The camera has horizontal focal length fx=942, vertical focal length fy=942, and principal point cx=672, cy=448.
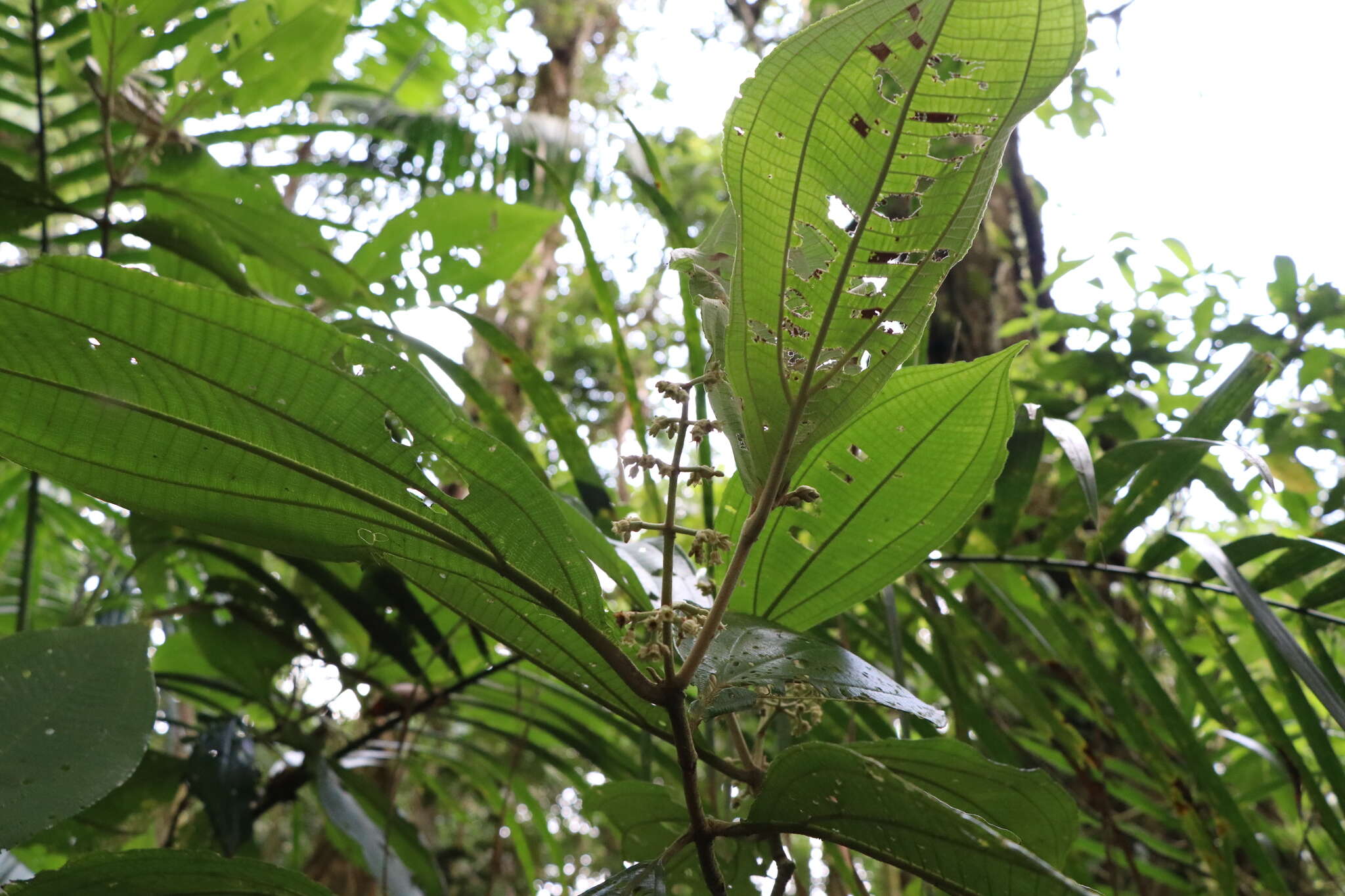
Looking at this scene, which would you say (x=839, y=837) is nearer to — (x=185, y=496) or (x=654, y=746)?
(x=185, y=496)

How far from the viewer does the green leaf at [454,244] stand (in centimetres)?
118

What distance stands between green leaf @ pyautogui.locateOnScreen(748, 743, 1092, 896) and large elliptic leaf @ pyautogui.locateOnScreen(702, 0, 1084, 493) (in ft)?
0.47

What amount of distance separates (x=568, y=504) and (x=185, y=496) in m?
0.30

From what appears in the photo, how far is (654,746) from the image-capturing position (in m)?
0.93

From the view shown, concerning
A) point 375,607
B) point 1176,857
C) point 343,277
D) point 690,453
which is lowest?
point 1176,857

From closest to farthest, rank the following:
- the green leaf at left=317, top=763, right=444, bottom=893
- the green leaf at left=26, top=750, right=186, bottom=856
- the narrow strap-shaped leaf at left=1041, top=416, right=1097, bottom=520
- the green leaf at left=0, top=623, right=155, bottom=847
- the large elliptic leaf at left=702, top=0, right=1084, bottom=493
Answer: the large elliptic leaf at left=702, top=0, right=1084, bottom=493 → the green leaf at left=0, top=623, right=155, bottom=847 → the narrow strap-shaped leaf at left=1041, top=416, right=1097, bottom=520 → the green leaf at left=317, top=763, right=444, bottom=893 → the green leaf at left=26, top=750, right=186, bottom=856

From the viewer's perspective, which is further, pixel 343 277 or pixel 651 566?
pixel 343 277

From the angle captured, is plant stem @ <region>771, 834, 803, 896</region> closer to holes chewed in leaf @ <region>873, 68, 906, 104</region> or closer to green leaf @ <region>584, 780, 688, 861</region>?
green leaf @ <region>584, 780, 688, 861</region>

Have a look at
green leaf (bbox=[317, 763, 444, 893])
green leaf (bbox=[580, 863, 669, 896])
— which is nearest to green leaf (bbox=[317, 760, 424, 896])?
green leaf (bbox=[317, 763, 444, 893])

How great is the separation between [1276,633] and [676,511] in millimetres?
484

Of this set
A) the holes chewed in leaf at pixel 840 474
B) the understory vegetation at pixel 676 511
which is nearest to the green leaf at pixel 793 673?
the understory vegetation at pixel 676 511

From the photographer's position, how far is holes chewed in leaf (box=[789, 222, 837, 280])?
45 cm

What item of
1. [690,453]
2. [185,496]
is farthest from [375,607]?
[690,453]

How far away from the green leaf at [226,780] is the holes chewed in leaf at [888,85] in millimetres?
781
